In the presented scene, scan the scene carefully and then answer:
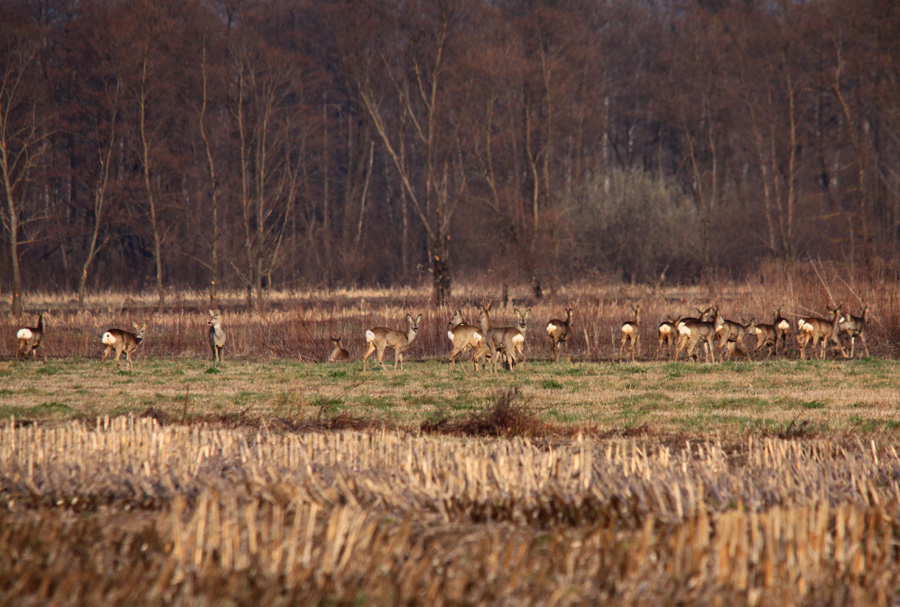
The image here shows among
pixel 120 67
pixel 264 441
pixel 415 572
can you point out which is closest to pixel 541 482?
pixel 415 572

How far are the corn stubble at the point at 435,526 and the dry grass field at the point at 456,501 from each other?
18 mm

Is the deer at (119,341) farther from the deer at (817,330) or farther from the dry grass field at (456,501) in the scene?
the deer at (817,330)

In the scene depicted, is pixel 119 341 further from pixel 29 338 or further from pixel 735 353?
pixel 735 353

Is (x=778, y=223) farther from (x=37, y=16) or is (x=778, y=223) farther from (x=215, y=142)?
(x=37, y=16)

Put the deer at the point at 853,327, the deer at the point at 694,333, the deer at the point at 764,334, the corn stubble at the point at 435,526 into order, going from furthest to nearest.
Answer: the deer at the point at 764,334
the deer at the point at 853,327
the deer at the point at 694,333
the corn stubble at the point at 435,526

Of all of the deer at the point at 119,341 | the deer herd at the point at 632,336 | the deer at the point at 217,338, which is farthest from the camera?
the deer at the point at 217,338

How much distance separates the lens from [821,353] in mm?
20078

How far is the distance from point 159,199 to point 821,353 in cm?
3225

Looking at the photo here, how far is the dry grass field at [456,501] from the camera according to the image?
475 cm

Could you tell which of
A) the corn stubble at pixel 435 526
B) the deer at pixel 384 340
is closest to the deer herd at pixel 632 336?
the deer at pixel 384 340

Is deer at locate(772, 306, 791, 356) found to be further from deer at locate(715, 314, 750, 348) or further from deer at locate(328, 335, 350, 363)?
deer at locate(328, 335, 350, 363)

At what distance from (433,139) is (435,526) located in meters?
32.2

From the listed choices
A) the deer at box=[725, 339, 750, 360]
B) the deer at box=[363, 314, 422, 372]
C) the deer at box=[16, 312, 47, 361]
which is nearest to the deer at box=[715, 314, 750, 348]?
the deer at box=[725, 339, 750, 360]

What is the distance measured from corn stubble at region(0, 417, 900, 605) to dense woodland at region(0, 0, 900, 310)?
2376cm
